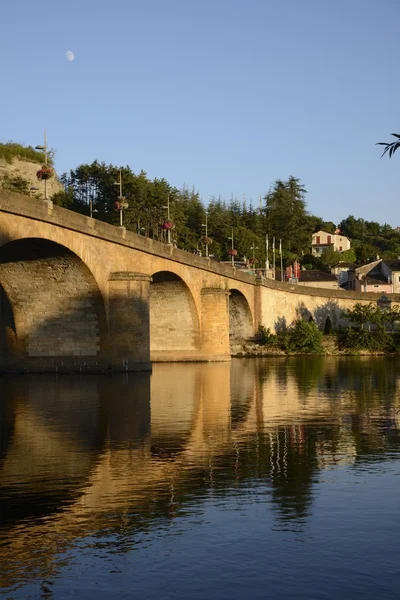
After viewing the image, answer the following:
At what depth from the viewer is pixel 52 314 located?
4891 cm

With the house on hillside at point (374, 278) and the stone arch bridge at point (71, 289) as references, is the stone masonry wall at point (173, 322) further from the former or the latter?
the house on hillside at point (374, 278)

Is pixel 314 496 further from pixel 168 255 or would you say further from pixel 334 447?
pixel 168 255

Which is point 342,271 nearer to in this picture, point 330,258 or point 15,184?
point 330,258

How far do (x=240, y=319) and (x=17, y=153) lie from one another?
102 feet

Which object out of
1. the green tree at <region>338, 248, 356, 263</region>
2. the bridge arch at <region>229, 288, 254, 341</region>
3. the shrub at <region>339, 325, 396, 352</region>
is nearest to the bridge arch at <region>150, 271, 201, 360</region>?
the bridge arch at <region>229, 288, 254, 341</region>

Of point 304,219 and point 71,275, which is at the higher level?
point 304,219

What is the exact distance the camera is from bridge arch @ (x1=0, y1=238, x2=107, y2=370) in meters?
47.0

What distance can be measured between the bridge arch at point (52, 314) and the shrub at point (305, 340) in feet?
126

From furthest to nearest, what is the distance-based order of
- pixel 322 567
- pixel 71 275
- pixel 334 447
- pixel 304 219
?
pixel 304 219, pixel 71 275, pixel 334 447, pixel 322 567

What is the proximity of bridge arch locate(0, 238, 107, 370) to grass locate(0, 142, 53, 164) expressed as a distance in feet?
156

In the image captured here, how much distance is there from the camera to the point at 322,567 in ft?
41.1

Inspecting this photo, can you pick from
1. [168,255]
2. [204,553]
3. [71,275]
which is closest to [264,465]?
[204,553]

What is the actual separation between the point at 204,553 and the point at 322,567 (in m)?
1.78

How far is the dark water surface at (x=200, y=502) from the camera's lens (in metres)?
12.2
